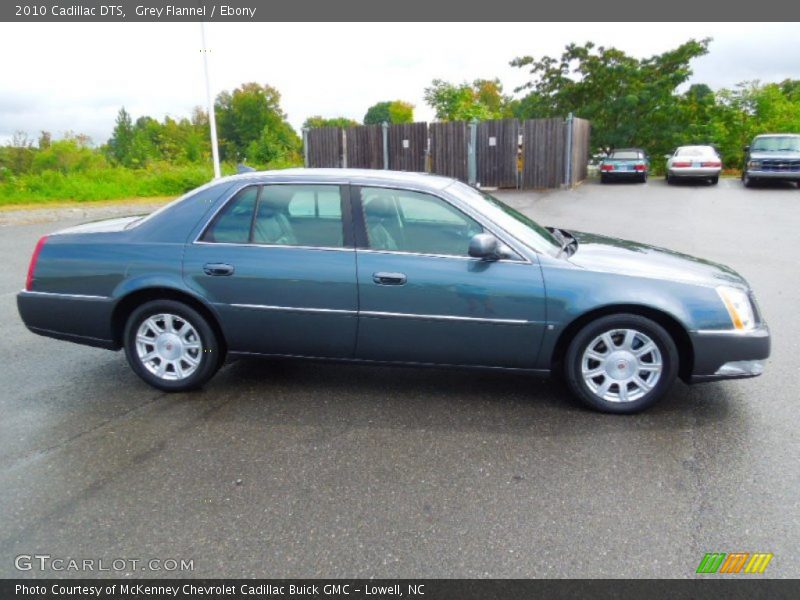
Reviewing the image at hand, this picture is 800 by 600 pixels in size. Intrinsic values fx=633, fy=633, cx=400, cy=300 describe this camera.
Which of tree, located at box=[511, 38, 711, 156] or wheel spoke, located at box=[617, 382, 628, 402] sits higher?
tree, located at box=[511, 38, 711, 156]

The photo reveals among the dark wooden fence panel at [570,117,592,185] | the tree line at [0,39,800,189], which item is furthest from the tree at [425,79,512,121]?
the dark wooden fence panel at [570,117,592,185]

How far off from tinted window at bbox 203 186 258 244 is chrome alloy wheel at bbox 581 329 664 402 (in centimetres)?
248

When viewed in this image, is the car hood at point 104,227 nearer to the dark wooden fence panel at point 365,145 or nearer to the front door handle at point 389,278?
the front door handle at point 389,278

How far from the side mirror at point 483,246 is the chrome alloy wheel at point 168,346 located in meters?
2.05

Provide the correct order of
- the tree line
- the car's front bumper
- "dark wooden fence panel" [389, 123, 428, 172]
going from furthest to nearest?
the tree line < "dark wooden fence panel" [389, 123, 428, 172] < the car's front bumper

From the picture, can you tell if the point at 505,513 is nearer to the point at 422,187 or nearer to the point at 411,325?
the point at 411,325

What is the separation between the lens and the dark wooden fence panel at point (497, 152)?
70.6ft

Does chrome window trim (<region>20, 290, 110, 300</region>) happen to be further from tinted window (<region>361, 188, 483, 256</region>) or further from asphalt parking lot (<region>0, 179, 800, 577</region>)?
tinted window (<region>361, 188, 483, 256</region>)

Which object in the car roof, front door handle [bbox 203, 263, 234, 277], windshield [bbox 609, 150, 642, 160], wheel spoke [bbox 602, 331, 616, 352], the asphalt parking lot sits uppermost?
windshield [bbox 609, 150, 642, 160]

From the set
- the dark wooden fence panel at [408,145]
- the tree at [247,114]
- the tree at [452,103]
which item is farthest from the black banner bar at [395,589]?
the tree at [247,114]

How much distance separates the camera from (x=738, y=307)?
13.3 feet

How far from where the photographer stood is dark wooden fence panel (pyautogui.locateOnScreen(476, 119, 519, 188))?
2153 centimetres

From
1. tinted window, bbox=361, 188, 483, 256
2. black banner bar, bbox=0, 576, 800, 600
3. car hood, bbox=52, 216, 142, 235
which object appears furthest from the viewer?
car hood, bbox=52, 216, 142, 235

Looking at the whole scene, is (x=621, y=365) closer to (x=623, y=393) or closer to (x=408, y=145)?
(x=623, y=393)
